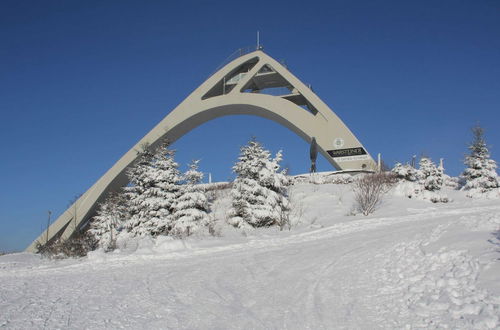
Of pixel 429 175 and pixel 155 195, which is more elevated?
pixel 429 175

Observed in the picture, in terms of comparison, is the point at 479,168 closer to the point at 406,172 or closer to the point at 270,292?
the point at 406,172

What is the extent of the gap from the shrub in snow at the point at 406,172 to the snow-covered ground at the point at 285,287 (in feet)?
41.6

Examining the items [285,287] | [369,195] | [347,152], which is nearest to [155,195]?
[369,195]

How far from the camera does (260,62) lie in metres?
28.0

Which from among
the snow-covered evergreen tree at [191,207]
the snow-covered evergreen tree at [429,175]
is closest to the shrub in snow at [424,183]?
the snow-covered evergreen tree at [429,175]

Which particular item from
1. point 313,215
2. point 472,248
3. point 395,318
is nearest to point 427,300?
point 395,318

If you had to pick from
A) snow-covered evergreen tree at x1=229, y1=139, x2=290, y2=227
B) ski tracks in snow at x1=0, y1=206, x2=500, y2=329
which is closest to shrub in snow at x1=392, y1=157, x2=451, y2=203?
snow-covered evergreen tree at x1=229, y1=139, x2=290, y2=227

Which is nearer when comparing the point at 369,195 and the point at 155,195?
the point at 369,195

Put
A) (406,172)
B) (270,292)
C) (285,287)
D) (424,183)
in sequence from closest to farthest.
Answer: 1. (270,292)
2. (285,287)
3. (424,183)
4. (406,172)

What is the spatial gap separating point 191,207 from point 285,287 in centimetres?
1200

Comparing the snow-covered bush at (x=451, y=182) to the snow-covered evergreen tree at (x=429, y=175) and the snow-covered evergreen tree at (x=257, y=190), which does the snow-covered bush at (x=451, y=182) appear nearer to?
the snow-covered evergreen tree at (x=429, y=175)

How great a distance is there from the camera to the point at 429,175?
18891 millimetres

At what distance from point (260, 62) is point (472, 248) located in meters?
24.5

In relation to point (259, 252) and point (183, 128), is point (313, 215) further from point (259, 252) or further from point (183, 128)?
point (183, 128)
